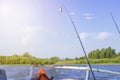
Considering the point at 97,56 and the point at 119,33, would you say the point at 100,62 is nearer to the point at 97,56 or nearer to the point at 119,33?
the point at 97,56

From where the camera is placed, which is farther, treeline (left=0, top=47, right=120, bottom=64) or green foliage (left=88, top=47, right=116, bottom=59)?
green foliage (left=88, top=47, right=116, bottom=59)

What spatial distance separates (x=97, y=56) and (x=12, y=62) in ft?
74.8

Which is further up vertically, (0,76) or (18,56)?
(18,56)

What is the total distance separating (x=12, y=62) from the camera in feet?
287

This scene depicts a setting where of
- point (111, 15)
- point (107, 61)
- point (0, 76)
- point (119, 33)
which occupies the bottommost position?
point (0, 76)

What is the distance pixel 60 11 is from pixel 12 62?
8094cm

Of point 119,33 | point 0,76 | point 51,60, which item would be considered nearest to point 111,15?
point 119,33

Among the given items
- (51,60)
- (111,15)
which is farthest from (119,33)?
(51,60)

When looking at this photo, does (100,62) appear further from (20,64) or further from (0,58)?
(0,58)

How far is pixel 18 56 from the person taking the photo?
292ft

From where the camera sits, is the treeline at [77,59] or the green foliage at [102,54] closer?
the treeline at [77,59]

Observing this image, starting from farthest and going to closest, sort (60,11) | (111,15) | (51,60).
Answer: (51,60) < (111,15) < (60,11)

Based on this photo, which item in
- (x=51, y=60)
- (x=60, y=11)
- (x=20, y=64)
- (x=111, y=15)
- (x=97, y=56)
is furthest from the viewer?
(x=97, y=56)

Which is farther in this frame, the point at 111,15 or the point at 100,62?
the point at 100,62
